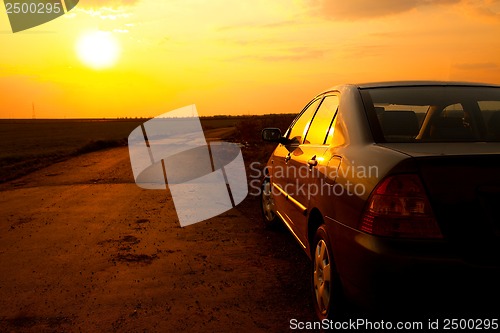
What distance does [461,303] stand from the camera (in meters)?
2.51

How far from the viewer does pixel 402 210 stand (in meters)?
2.64

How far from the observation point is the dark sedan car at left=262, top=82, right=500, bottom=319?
254cm

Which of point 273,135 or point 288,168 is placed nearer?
point 288,168

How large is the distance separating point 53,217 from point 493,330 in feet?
22.0

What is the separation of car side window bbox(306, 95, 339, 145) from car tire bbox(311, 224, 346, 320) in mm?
823

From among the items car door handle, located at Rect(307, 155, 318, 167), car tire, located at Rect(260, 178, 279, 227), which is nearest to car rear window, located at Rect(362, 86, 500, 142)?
car door handle, located at Rect(307, 155, 318, 167)

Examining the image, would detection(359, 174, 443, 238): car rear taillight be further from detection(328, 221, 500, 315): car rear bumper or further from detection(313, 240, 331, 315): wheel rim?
detection(313, 240, 331, 315): wheel rim

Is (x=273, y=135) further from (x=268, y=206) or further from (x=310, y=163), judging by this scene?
(x=310, y=163)

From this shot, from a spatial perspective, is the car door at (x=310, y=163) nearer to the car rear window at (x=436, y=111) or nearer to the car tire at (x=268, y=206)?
Answer: the car rear window at (x=436, y=111)

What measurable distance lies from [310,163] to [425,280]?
1746 mm

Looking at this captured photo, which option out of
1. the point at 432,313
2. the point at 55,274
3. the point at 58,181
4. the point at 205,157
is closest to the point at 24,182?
the point at 58,181

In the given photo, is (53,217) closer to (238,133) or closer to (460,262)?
(460,262)

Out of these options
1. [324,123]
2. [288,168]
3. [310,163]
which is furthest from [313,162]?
[288,168]

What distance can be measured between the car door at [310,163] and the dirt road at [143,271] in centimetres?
68
